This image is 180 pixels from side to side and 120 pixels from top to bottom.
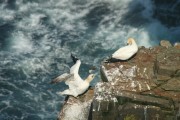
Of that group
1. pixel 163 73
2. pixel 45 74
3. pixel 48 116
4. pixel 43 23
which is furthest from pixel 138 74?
pixel 43 23

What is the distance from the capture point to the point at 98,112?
405 inches

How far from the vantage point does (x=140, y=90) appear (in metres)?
10.5

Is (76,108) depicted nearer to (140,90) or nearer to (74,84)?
Result: (74,84)

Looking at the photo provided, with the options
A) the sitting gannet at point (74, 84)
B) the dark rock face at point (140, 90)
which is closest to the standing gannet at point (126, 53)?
the dark rock face at point (140, 90)

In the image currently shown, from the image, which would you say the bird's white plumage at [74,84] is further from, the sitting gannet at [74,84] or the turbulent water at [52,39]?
the turbulent water at [52,39]

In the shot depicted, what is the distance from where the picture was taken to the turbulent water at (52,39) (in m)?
19.5

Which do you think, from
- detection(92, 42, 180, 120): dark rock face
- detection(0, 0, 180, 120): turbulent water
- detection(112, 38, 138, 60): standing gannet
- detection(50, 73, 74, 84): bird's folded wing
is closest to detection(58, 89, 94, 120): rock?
detection(50, 73, 74, 84): bird's folded wing

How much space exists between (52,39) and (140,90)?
13253 mm

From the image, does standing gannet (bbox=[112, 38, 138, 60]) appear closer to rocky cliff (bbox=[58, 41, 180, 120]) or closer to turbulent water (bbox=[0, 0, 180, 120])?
rocky cliff (bbox=[58, 41, 180, 120])

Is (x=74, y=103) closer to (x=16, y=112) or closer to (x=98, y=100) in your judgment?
(x=98, y=100)

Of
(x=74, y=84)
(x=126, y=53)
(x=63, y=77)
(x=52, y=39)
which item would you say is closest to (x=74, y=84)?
(x=74, y=84)

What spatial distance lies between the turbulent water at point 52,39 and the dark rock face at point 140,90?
7721mm

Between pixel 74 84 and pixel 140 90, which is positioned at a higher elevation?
pixel 74 84

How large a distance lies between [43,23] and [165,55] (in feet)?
45.8
